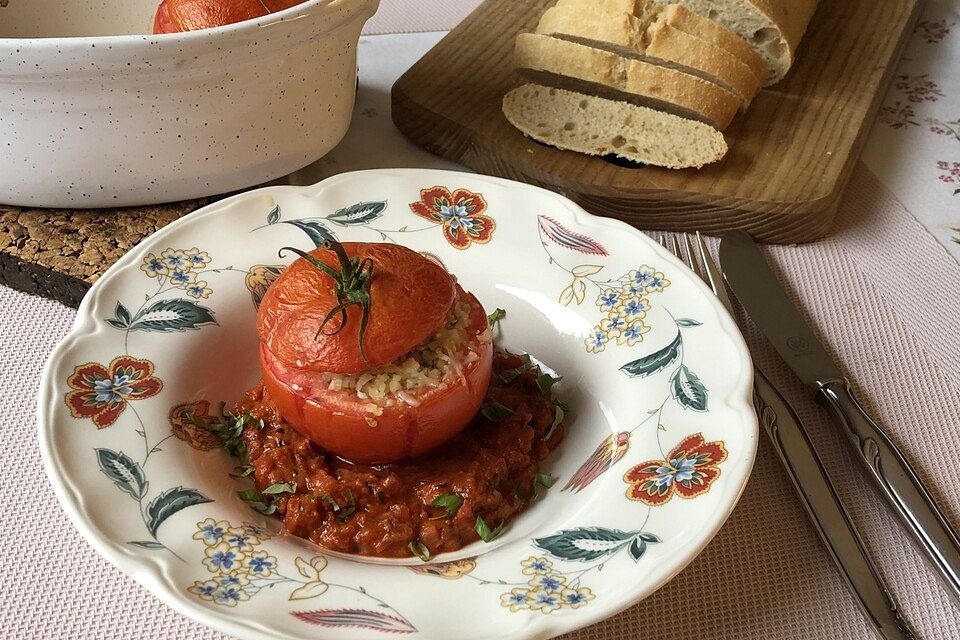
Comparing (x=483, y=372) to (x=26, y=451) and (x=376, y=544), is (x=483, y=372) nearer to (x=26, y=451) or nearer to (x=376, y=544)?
(x=376, y=544)

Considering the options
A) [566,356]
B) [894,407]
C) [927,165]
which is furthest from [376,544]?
[927,165]

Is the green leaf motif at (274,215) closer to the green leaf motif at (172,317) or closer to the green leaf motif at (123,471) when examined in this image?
the green leaf motif at (172,317)

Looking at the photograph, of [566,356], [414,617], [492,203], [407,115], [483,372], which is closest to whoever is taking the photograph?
[414,617]

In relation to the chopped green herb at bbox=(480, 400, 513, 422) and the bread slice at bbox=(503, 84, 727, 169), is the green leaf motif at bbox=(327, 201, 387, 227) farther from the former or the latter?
the bread slice at bbox=(503, 84, 727, 169)

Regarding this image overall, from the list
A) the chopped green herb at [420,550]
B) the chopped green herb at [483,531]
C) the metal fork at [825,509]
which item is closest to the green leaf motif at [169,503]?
the chopped green herb at [420,550]

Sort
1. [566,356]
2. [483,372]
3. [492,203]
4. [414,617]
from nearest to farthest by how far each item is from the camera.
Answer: [414,617] → [483,372] → [566,356] → [492,203]

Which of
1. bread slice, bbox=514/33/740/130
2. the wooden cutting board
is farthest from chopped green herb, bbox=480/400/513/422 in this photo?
bread slice, bbox=514/33/740/130

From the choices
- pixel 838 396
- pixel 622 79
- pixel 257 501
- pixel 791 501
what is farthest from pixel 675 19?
pixel 257 501
